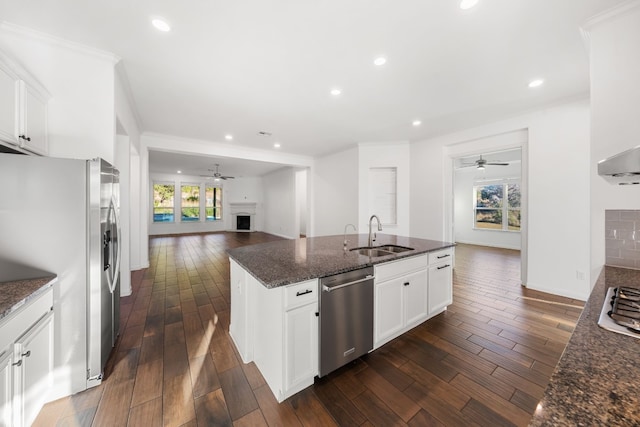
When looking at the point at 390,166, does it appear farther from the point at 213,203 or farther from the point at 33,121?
the point at 213,203

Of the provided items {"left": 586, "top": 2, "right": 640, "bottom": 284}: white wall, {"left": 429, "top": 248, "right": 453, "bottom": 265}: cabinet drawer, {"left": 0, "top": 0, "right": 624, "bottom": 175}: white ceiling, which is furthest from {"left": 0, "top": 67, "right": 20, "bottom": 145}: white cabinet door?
{"left": 586, "top": 2, "right": 640, "bottom": 284}: white wall

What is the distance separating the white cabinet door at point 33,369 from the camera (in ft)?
4.12

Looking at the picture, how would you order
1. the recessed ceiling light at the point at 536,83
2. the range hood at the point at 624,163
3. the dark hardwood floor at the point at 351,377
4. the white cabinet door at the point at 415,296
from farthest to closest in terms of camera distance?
the recessed ceiling light at the point at 536,83, the white cabinet door at the point at 415,296, the dark hardwood floor at the point at 351,377, the range hood at the point at 624,163

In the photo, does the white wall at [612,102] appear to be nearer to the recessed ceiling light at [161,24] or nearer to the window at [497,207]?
the recessed ceiling light at [161,24]

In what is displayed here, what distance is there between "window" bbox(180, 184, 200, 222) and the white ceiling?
23.4 ft

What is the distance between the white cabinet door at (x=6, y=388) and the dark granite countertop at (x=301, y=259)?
47.0 inches

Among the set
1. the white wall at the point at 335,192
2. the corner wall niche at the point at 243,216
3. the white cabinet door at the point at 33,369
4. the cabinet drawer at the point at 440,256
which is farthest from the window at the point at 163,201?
the cabinet drawer at the point at 440,256

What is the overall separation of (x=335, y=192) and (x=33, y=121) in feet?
17.0

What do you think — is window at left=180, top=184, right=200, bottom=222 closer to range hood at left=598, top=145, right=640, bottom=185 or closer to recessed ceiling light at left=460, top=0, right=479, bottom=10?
recessed ceiling light at left=460, top=0, right=479, bottom=10

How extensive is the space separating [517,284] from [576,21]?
346 centimetres

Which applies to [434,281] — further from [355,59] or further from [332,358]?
[355,59]

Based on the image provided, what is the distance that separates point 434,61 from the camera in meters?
2.37

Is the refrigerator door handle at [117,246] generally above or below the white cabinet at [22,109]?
below

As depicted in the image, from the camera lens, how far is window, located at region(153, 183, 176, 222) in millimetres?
9789
